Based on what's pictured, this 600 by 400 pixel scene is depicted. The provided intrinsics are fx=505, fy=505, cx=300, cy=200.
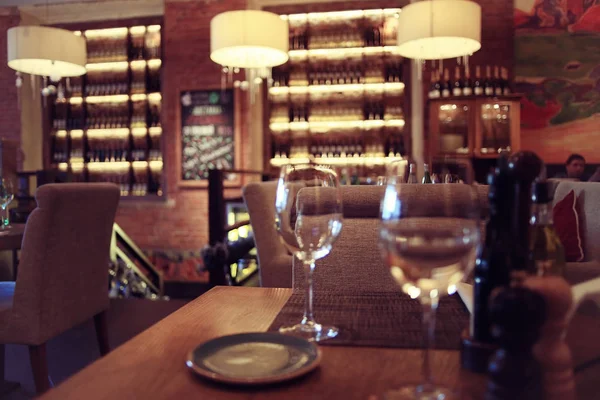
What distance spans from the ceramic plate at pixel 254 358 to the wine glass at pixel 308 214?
90mm

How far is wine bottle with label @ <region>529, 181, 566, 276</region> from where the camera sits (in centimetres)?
61

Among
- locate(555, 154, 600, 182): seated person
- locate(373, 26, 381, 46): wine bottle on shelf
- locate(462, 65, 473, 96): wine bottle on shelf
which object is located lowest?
locate(555, 154, 600, 182): seated person

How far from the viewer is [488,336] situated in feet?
1.83

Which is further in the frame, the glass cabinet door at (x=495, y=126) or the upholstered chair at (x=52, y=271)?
the glass cabinet door at (x=495, y=126)

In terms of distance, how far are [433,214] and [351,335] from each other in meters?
0.24

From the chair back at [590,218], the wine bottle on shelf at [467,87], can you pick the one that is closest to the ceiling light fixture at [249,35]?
the chair back at [590,218]

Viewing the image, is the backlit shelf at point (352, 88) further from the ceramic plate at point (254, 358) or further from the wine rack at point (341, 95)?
the ceramic plate at point (254, 358)

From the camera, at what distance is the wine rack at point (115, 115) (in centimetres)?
625

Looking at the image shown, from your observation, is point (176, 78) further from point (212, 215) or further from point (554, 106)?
point (554, 106)

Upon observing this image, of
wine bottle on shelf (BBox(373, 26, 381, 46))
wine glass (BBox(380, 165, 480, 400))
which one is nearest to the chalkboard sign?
wine bottle on shelf (BBox(373, 26, 381, 46))

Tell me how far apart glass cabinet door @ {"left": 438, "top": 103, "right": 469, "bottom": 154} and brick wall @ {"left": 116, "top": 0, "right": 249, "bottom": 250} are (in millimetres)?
2167

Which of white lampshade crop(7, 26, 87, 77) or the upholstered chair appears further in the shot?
white lampshade crop(7, 26, 87, 77)

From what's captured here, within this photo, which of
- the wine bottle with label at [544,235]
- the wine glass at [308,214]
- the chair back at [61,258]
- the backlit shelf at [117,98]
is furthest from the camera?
the backlit shelf at [117,98]

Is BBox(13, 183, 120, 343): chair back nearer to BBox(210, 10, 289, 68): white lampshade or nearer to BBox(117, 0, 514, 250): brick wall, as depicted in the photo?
BBox(210, 10, 289, 68): white lampshade
